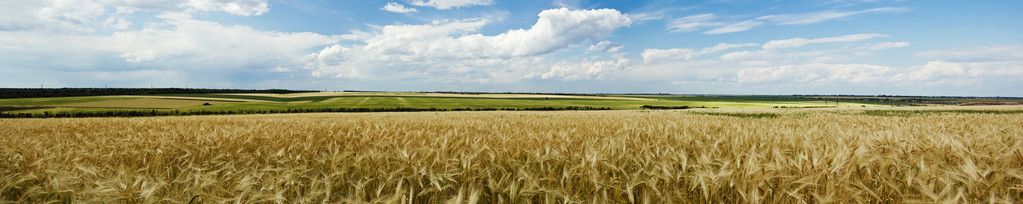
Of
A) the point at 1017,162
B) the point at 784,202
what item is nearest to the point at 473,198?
the point at 784,202

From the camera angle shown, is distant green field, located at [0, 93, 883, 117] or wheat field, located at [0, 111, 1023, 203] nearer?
wheat field, located at [0, 111, 1023, 203]

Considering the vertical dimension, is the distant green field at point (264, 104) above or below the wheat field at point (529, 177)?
below

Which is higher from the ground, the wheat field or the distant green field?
the wheat field

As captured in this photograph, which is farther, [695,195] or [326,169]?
[326,169]

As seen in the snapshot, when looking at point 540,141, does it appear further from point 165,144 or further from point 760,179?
point 165,144

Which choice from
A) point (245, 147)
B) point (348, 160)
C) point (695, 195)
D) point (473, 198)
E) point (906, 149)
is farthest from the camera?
point (245, 147)

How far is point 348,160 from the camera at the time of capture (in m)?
3.11

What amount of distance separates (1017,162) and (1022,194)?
131 centimetres

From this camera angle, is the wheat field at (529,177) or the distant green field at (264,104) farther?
the distant green field at (264,104)

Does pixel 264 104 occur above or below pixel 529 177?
below

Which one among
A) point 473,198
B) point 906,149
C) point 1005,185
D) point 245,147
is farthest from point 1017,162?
point 245,147

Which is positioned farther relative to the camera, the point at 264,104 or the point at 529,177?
the point at 264,104

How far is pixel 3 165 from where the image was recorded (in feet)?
10.7

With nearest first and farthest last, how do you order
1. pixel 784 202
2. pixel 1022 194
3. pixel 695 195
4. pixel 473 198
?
pixel 473 198 → pixel 784 202 → pixel 695 195 → pixel 1022 194
